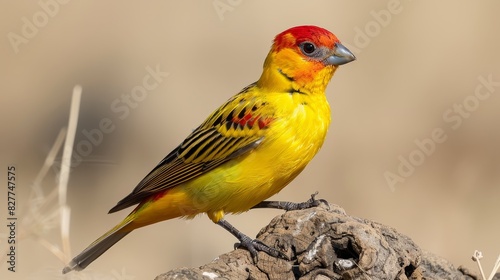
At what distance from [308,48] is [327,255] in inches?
75.9

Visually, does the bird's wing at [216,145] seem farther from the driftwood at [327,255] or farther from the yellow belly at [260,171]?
the driftwood at [327,255]

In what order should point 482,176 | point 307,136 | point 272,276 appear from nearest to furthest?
point 272,276
point 307,136
point 482,176

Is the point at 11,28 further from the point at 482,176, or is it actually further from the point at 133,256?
the point at 482,176

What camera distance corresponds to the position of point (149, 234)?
9.86 meters

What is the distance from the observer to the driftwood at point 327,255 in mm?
5500

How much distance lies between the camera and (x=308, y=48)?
7035 millimetres

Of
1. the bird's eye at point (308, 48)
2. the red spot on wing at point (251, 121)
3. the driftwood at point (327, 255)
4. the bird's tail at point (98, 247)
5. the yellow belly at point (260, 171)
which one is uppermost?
the bird's eye at point (308, 48)

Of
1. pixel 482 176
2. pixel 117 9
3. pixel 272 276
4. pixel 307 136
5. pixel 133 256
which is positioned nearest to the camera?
pixel 272 276

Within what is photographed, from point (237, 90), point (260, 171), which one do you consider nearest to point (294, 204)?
point (260, 171)

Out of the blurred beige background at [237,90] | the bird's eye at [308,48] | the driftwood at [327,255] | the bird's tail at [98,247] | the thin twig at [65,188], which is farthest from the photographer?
the blurred beige background at [237,90]

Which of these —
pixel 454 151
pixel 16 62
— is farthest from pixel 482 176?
pixel 16 62

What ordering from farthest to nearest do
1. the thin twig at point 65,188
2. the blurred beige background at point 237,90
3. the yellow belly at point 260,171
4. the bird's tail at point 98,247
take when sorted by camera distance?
the blurred beige background at point 237,90 < the bird's tail at point 98,247 < the yellow belly at point 260,171 < the thin twig at point 65,188

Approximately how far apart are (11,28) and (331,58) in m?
4.94

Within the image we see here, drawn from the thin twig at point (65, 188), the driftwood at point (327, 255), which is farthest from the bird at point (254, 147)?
the driftwood at point (327, 255)
